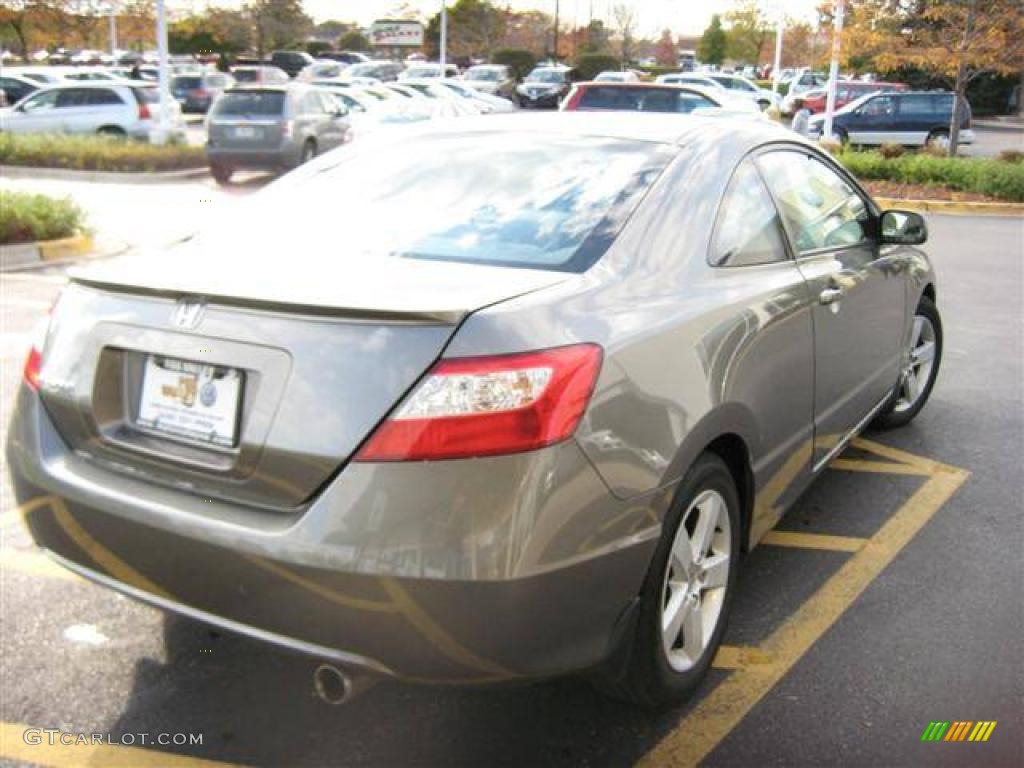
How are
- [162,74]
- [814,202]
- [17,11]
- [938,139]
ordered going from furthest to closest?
[17,11], [938,139], [162,74], [814,202]

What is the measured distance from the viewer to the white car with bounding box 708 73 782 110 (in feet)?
115

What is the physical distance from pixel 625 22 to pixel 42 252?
6228 centimetres

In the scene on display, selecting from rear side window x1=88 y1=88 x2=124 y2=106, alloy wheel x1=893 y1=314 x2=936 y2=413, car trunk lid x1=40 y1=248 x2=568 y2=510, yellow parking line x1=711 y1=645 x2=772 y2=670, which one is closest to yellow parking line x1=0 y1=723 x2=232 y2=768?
car trunk lid x1=40 y1=248 x2=568 y2=510

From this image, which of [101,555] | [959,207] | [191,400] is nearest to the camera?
[191,400]

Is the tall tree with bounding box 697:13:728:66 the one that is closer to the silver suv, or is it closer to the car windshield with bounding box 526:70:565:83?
the car windshield with bounding box 526:70:565:83

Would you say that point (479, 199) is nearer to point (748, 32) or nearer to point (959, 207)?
point (959, 207)

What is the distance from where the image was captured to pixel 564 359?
229cm

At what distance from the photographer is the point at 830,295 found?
11.8 ft

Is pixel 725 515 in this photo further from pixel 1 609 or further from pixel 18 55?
pixel 18 55

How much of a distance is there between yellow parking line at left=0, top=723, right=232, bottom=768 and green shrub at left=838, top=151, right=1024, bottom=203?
15.8 m

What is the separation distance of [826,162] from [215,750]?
3.19 m

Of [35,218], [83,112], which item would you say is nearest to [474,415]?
[35,218]

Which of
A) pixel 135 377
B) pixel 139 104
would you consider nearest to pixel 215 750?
pixel 135 377

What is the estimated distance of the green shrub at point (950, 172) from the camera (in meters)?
15.5
